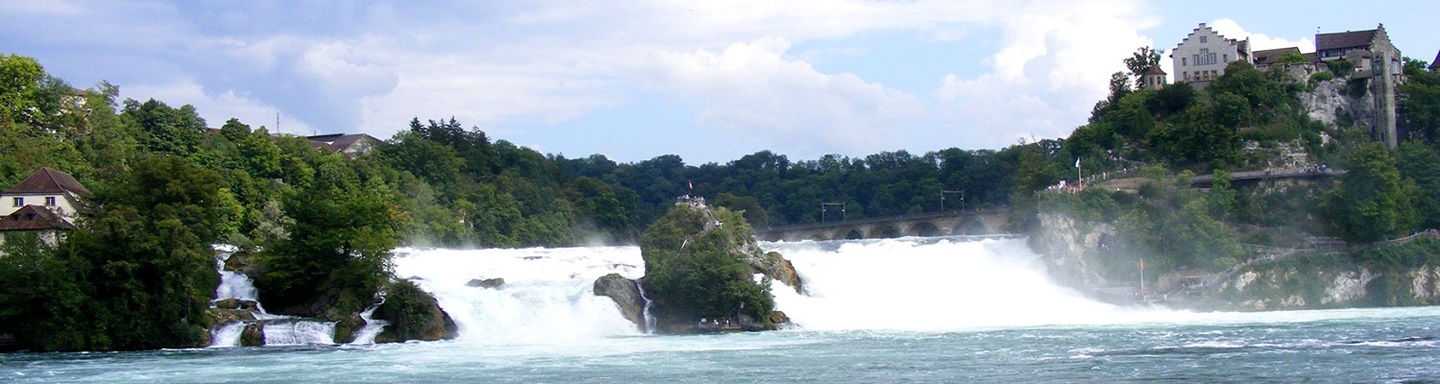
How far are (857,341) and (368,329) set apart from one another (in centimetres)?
1652

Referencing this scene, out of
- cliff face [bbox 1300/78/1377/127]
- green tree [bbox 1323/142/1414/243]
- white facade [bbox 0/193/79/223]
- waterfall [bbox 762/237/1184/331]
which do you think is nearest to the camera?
white facade [bbox 0/193/79/223]

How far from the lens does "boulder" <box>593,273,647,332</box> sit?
2026 inches

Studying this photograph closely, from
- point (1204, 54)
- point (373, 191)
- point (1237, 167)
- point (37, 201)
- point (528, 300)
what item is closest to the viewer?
point (528, 300)

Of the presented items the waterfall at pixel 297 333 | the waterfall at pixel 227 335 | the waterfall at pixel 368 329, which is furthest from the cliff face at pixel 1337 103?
the waterfall at pixel 227 335

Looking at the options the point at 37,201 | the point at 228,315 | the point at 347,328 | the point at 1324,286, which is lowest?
the point at 1324,286

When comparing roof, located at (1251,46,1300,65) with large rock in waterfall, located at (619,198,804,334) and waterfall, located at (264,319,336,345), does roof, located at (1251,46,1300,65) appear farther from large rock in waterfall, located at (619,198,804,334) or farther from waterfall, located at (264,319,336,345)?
waterfall, located at (264,319,336,345)

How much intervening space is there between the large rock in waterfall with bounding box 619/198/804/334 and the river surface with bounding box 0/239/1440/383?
1.53 m

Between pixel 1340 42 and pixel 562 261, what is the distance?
5306cm

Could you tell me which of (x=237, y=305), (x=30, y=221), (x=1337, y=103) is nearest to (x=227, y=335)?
(x=237, y=305)

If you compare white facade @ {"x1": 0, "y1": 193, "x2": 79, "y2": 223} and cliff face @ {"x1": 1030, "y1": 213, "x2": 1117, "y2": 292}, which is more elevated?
white facade @ {"x1": 0, "y1": 193, "x2": 79, "y2": 223}

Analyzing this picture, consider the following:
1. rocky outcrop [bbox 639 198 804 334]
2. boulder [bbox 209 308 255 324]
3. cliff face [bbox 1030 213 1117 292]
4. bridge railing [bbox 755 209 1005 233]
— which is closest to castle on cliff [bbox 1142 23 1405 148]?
bridge railing [bbox 755 209 1005 233]

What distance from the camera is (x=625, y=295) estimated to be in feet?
171

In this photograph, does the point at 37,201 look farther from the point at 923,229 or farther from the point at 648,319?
the point at 923,229

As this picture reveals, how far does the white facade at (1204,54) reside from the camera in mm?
87375
